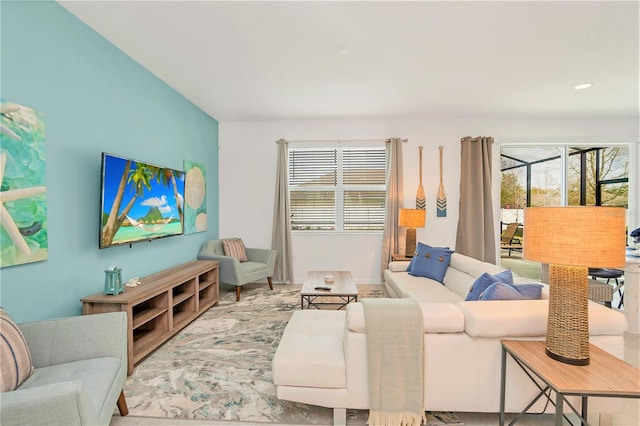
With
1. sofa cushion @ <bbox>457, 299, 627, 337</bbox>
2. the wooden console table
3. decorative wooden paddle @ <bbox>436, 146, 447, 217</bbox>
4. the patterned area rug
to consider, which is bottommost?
the patterned area rug

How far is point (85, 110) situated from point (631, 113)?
276 inches

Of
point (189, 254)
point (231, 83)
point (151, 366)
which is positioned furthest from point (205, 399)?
point (231, 83)

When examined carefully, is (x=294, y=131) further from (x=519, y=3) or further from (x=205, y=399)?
(x=205, y=399)

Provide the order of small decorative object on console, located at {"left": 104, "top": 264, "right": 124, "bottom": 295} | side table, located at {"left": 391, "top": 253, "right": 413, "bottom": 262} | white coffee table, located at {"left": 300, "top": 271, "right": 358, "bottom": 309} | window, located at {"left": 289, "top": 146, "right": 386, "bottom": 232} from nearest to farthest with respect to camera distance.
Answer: small decorative object on console, located at {"left": 104, "top": 264, "right": 124, "bottom": 295}
white coffee table, located at {"left": 300, "top": 271, "right": 358, "bottom": 309}
side table, located at {"left": 391, "top": 253, "right": 413, "bottom": 262}
window, located at {"left": 289, "top": 146, "right": 386, "bottom": 232}

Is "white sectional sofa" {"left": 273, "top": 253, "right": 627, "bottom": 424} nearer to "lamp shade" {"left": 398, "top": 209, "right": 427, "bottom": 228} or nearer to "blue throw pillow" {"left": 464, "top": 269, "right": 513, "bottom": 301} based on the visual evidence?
"blue throw pillow" {"left": 464, "top": 269, "right": 513, "bottom": 301}

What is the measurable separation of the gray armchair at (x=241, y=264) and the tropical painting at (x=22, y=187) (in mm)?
2066

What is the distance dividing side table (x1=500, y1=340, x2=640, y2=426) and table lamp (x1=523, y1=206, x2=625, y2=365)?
6cm

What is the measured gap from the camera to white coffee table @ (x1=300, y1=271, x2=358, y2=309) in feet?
9.64

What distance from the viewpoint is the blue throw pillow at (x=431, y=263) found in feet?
11.4

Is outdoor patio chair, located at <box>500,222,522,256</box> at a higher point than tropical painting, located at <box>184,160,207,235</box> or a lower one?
lower

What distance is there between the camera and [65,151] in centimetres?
218

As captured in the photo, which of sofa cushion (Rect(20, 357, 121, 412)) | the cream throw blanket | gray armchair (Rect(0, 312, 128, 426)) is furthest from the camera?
the cream throw blanket

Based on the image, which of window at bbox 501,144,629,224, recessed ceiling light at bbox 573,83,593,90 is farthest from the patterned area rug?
window at bbox 501,144,629,224

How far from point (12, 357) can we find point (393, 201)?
4398 millimetres
